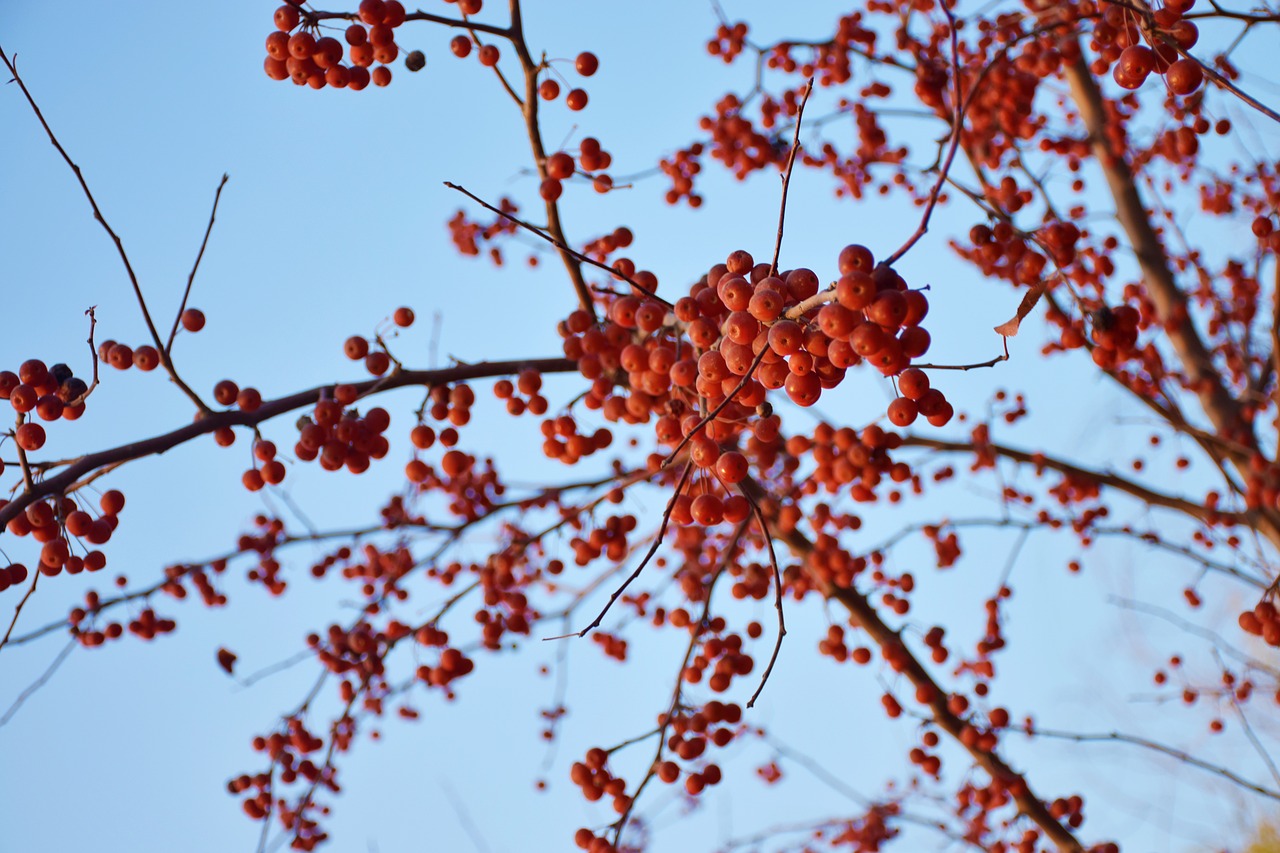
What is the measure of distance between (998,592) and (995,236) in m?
2.25

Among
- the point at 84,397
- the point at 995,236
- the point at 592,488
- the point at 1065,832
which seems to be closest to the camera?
the point at 84,397

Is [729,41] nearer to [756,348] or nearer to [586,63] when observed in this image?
[586,63]

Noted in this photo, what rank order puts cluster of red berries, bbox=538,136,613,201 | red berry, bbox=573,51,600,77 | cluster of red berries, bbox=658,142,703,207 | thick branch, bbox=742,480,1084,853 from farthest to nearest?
cluster of red berries, bbox=658,142,703,207 < thick branch, bbox=742,480,1084,853 < red berry, bbox=573,51,600,77 < cluster of red berries, bbox=538,136,613,201

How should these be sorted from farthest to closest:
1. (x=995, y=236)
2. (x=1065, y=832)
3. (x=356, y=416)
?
(x=1065, y=832) < (x=995, y=236) < (x=356, y=416)

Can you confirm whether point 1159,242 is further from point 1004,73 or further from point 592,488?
point 592,488

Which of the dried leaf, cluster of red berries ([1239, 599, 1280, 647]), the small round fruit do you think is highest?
the small round fruit

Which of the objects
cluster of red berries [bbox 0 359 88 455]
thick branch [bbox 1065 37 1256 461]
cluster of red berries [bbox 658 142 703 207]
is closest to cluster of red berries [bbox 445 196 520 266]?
cluster of red berries [bbox 658 142 703 207]

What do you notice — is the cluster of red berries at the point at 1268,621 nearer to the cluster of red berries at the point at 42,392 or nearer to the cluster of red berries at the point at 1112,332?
the cluster of red berries at the point at 1112,332

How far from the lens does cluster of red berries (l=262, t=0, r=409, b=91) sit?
2.32 meters

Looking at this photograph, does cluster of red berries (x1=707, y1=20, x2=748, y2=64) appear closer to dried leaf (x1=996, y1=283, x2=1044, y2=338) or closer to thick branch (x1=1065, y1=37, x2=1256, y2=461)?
thick branch (x1=1065, y1=37, x2=1256, y2=461)

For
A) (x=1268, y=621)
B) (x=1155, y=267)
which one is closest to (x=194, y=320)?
(x=1268, y=621)

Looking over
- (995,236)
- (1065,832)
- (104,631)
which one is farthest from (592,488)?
(1065,832)

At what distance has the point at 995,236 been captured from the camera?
2.70 metres

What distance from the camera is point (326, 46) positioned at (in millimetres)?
2342
